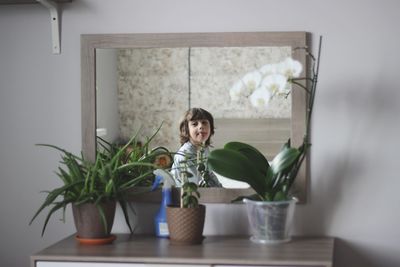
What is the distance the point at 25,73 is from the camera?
105 inches

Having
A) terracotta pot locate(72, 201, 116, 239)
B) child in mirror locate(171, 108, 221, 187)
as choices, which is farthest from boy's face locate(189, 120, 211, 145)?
terracotta pot locate(72, 201, 116, 239)

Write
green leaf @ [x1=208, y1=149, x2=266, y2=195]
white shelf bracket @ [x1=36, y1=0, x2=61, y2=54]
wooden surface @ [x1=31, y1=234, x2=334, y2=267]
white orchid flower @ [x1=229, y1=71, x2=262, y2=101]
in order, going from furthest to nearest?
white shelf bracket @ [x1=36, y1=0, x2=61, y2=54] → white orchid flower @ [x1=229, y1=71, x2=262, y2=101] → green leaf @ [x1=208, y1=149, x2=266, y2=195] → wooden surface @ [x1=31, y1=234, x2=334, y2=267]

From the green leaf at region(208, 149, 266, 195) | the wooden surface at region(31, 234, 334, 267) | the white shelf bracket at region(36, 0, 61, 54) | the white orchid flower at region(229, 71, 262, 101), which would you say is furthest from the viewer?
the white shelf bracket at region(36, 0, 61, 54)

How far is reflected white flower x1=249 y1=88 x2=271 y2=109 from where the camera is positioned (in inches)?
94.2

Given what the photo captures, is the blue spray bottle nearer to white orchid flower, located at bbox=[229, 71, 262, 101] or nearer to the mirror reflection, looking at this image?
the mirror reflection

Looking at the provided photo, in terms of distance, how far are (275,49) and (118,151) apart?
0.66 metres

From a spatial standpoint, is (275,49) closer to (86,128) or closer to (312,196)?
(312,196)

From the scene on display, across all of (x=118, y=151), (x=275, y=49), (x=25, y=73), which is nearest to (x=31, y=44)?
(x=25, y=73)

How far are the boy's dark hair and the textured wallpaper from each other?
0.05 ft

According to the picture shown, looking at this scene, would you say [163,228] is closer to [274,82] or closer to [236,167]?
[236,167]

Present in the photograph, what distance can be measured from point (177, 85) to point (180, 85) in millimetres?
11

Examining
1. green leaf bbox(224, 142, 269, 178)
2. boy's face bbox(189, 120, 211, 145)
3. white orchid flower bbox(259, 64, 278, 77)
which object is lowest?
green leaf bbox(224, 142, 269, 178)

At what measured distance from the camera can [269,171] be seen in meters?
2.37

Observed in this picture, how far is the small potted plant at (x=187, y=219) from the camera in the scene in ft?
7.69
